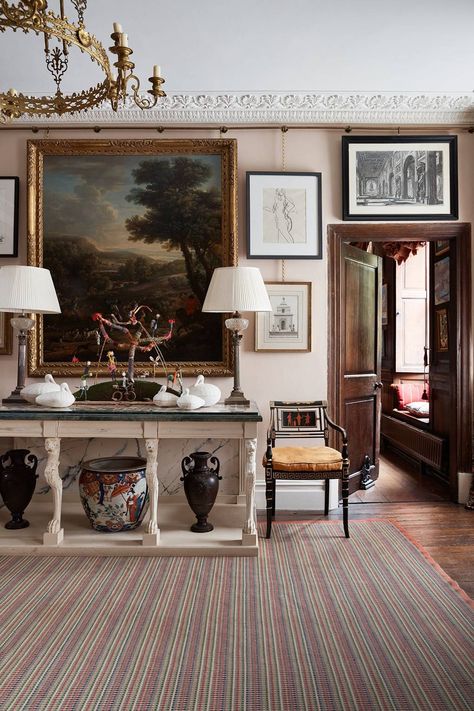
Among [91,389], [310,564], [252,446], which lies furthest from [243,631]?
[91,389]

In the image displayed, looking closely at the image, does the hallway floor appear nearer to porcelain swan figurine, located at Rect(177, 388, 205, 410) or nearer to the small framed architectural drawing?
the small framed architectural drawing

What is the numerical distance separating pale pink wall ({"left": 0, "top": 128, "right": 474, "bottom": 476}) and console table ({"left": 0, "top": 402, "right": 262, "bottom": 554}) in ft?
3.66

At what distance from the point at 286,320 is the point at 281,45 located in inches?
82.3

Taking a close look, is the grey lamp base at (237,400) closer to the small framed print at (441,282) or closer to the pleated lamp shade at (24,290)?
the pleated lamp shade at (24,290)

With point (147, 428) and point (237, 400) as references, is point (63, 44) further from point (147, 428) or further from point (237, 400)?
point (237, 400)

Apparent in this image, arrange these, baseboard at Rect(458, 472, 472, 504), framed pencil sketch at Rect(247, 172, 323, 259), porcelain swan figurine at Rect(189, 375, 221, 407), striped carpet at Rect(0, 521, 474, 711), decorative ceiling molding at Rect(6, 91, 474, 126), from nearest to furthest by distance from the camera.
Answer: striped carpet at Rect(0, 521, 474, 711), porcelain swan figurine at Rect(189, 375, 221, 407), decorative ceiling molding at Rect(6, 91, 474, 126), framed pencil sketch at Rect(247, 172, 323, 259), baseboard at Rect(458, 472, 472, 504)

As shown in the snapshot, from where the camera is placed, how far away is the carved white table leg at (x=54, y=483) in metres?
3.61

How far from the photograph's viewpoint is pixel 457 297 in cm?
481

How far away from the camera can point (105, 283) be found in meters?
4.65

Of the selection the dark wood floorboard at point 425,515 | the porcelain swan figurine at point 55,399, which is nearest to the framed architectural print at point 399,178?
the dark wood floorboard at point 425,515

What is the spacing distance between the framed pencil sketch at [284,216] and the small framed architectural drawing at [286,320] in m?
0.28

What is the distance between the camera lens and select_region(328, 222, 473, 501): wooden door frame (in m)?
4.72

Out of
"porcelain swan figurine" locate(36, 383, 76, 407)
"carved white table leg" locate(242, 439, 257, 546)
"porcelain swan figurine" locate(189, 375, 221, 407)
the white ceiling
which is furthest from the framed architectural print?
"porcelain swan figurine" locate(36, 383, 76, 407)

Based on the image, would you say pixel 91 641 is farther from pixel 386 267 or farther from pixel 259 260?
pixel 386 267
